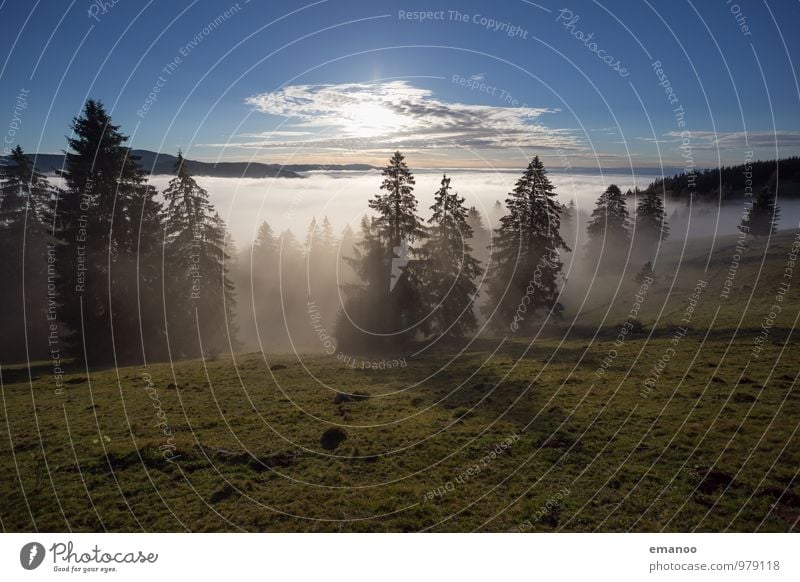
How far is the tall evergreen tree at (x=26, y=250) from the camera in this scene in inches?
1782

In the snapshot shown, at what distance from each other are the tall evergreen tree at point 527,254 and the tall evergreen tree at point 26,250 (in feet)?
152

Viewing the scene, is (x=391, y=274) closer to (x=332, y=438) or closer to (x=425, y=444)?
(x=332, y=438)

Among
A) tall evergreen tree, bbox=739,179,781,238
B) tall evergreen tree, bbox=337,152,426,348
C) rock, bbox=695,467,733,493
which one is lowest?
rock, bbox=695,467,733,493

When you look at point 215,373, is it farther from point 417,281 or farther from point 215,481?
point 417,281

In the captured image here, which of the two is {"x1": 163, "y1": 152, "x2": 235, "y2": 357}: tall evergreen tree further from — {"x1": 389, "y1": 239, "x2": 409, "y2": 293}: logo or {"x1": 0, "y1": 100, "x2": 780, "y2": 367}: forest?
{"x1": 389, "y1": 239, "x2": 409, "y2": 293}: logo

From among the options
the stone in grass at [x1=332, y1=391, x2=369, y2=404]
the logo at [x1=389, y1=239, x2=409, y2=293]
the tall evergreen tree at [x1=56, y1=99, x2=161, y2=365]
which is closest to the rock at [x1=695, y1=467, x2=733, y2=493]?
the stone in grass at [x1=332, y1=391, x2=369, y2=404]

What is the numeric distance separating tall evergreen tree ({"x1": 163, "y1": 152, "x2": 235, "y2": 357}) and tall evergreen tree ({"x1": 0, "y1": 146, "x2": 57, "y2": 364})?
1674 centimetres

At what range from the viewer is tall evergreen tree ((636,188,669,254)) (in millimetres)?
73938

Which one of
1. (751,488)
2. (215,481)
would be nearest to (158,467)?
(215,481)

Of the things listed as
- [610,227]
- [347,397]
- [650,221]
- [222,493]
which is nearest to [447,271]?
[347,397]

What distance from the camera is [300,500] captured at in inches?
563

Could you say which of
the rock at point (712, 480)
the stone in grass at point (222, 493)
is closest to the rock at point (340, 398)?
the stone in grass at point (222, 493)

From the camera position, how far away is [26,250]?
151 feet
